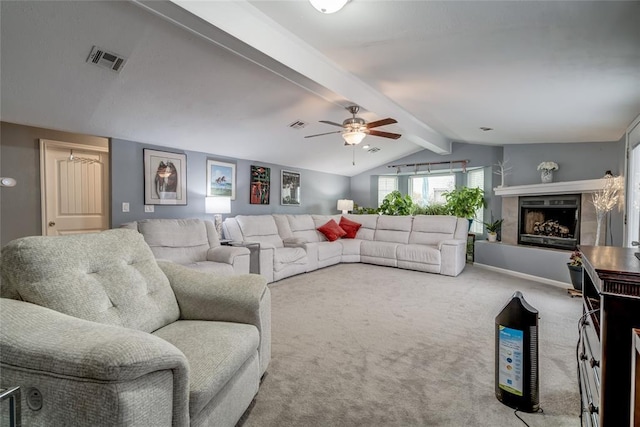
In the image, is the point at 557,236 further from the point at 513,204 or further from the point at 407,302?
the point at 407,302

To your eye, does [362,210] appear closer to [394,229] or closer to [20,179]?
[394,229]

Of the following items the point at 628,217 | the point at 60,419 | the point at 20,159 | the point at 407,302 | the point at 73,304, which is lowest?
the point at 407,302

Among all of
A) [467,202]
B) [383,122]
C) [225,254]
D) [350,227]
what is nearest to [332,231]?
[350,227]

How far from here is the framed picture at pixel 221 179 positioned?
15.9 ft

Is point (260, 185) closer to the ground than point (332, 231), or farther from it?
farther from it

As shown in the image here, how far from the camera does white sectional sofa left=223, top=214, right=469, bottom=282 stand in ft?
15.5

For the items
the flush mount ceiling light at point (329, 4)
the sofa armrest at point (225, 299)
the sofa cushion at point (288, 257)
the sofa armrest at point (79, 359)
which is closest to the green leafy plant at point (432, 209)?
the sofa cushion at point (288, 257)

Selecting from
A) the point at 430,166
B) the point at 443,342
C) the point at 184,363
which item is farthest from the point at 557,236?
the point at 184,363

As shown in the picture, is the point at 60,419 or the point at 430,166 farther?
the point at 430,166

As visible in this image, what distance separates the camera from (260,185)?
5734mm

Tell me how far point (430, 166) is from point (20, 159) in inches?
282

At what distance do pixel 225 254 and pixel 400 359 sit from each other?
2.38 meters

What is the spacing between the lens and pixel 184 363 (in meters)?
1.00

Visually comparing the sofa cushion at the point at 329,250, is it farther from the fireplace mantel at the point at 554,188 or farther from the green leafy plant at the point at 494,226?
the fireplace mantel at the point at 554,188
